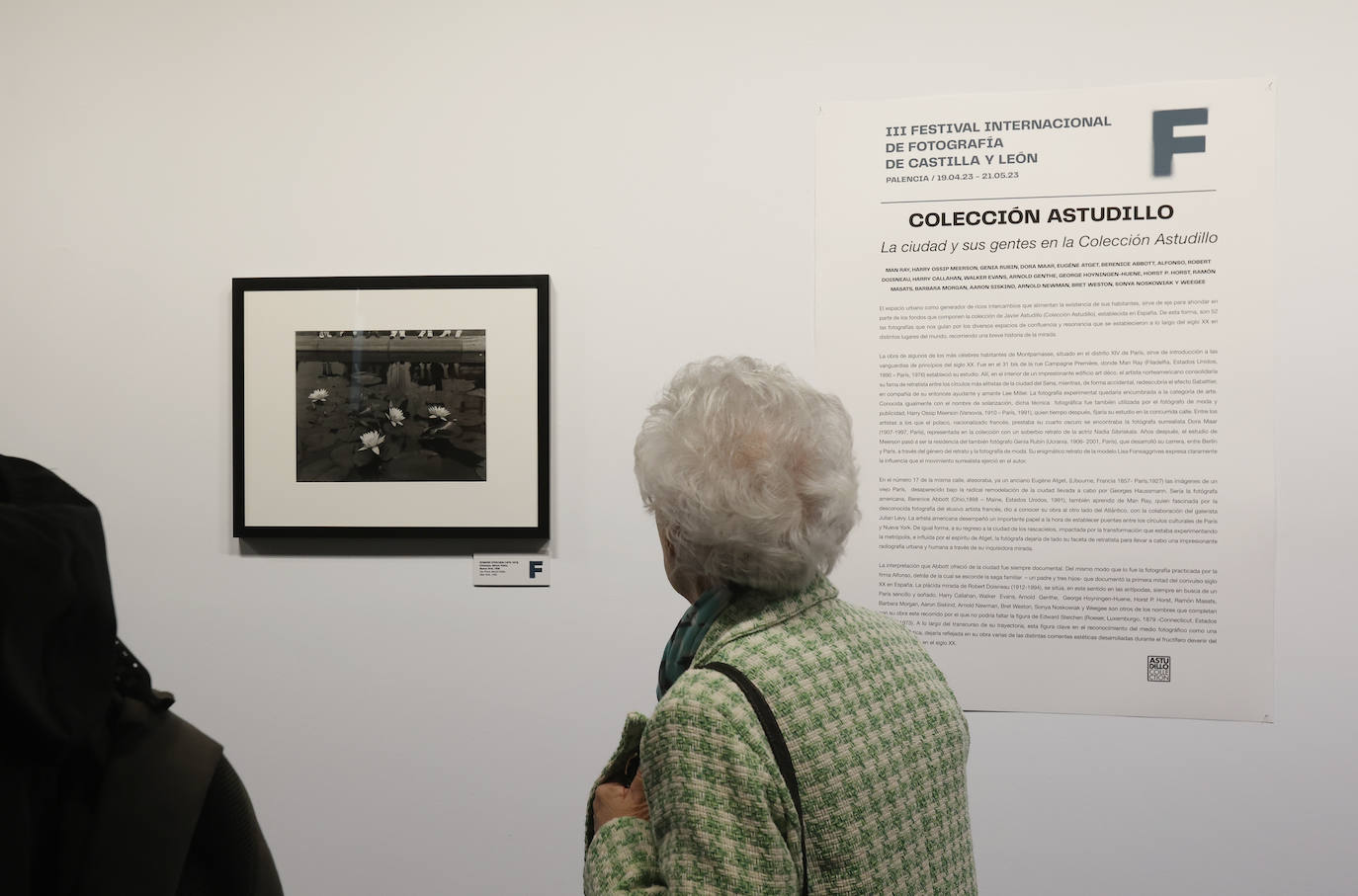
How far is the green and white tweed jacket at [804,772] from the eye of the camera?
1.01 metres

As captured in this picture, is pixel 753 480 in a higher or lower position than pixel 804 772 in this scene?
higher

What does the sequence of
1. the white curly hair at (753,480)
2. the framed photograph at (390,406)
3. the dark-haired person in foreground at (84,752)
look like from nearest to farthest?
the dark-haired person in foreground at (84,752) → the white curly hair at (753,480) → the framed photograph at (390,406)

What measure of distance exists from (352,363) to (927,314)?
1.36 metres

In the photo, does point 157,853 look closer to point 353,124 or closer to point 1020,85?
point 353,124

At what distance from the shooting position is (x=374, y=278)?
229cm

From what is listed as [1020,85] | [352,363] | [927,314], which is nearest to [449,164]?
[352,363]

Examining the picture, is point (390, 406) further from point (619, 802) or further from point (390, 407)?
point (619, 802)

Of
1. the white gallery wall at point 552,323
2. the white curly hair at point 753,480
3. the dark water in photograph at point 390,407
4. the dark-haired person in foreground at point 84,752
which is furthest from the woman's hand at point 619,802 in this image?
the dark water in photograph at point 390,407

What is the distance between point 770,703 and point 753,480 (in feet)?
0.89

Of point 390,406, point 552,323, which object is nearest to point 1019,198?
point 552,323

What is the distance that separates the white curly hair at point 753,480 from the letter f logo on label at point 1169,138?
1360 mm

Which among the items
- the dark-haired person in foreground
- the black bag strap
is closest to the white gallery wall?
the black bag strap

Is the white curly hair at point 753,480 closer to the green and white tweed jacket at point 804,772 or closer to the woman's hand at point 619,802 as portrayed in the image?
the green and white tweed jacket at point 804,772

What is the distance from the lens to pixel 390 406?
2.30 metres
